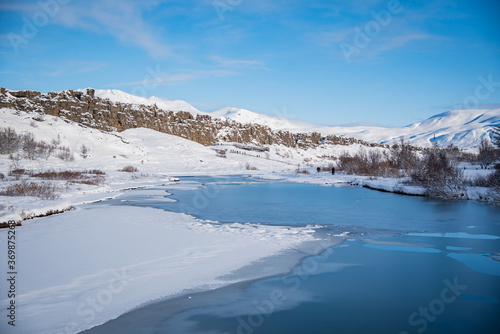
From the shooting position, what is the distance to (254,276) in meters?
5.25

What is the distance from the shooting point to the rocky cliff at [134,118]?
4428 cm

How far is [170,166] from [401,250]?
109ft

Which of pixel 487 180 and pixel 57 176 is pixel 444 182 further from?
pixel 57 176

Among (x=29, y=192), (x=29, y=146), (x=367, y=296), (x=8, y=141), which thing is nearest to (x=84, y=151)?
(x=29, y=146)

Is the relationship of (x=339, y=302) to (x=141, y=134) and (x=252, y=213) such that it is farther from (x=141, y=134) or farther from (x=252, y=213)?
(x=141, y=134)

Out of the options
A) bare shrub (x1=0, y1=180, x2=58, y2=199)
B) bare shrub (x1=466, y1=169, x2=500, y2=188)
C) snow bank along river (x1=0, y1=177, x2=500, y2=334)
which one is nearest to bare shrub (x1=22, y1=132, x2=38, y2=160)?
bare shrub (x1=0, y1=180, x2=58, y2=199)

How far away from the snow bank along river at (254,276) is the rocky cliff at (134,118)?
1658 inches

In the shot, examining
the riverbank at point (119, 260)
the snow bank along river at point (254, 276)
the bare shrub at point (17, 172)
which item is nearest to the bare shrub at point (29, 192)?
the riverbank at point (119, 260)

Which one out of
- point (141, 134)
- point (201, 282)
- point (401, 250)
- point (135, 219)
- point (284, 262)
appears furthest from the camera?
point (141, 134)

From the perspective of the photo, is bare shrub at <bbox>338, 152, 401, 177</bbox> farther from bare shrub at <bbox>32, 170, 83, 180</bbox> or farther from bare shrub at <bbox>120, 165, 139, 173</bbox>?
bare shrub at <bbox>32, 170, 83, 180</bbox>

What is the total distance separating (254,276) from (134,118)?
56.3 m

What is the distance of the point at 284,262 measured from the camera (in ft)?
19.5

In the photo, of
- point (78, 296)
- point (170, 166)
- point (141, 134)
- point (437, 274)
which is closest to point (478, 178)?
point (437, 274)

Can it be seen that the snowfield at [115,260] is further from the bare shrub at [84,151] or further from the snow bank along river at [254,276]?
the bare shrub at [84,151]
